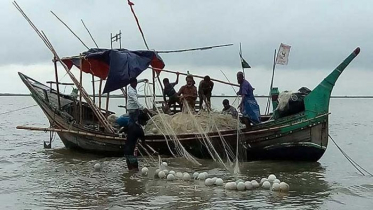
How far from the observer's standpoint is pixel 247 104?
11531mm

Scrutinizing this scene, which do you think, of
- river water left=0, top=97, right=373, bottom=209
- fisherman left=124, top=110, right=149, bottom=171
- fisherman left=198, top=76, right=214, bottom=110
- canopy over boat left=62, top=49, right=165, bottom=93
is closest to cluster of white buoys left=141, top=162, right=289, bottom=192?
river water left=0, top=97, right=373, bottom=209

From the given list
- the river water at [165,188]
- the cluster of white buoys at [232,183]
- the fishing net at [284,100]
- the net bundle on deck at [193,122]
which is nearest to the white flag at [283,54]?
the river water at [165,188]

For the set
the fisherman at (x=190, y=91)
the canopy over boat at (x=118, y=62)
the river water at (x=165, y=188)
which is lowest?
the river water at (x=165, y=188)

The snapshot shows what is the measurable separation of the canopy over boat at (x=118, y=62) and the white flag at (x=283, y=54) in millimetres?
3836

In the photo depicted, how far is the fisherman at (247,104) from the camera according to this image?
11.5m

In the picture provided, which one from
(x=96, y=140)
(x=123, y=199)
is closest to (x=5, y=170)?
(x=96, y=140)

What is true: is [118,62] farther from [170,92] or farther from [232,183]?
[232,183]

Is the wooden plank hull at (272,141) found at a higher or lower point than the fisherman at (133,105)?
lower

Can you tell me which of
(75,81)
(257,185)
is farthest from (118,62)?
(257,185)

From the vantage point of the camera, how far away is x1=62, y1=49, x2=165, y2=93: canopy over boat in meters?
11.7

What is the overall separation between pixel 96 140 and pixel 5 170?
7.77 feet

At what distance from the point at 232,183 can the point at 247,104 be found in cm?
324

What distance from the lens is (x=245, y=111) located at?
37.9ft

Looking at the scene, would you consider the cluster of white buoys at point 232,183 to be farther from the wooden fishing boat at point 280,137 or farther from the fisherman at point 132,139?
the wooden fishing boat at point 280,137
